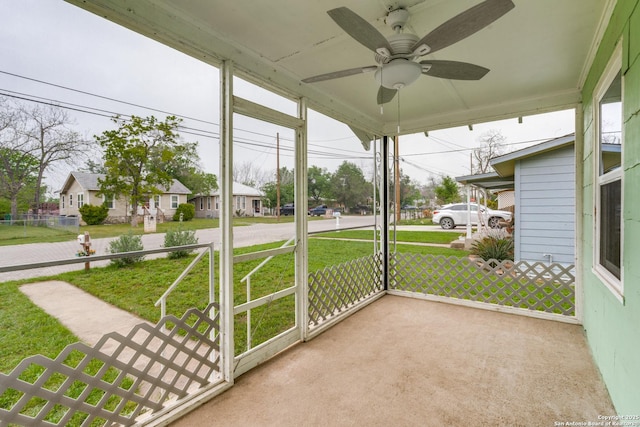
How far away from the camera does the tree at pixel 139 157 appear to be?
1581 mm

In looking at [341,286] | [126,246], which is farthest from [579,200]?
[126,246]

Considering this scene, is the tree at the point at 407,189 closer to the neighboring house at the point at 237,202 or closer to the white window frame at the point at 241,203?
the neighboring house at the point at 237,202

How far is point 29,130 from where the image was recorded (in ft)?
4.34

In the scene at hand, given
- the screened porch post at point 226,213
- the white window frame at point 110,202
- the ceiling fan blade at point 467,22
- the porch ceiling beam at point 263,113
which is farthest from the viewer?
the porch ceiling beam at point 263,113

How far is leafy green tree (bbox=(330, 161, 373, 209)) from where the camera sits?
11.4 feet

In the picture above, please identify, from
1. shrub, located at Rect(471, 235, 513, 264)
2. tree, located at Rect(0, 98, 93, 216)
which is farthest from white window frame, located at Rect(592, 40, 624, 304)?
shrub, located at Rect(471, 235, 513, 264)

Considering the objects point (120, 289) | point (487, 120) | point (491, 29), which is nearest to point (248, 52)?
point (491, 29)

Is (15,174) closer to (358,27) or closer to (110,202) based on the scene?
(110,202)

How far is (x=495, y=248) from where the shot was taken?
559 cm

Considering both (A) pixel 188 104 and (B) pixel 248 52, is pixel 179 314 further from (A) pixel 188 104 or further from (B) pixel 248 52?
(B) pixel 248 52

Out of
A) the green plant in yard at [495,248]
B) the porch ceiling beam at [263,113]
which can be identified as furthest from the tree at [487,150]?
the porch ceiling beam at [263,113]

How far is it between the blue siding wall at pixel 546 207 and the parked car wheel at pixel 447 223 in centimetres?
379

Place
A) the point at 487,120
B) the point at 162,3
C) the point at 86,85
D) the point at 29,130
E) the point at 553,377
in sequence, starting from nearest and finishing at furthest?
1. the point at 29,130
2. the point at 86,85
3. the point at 162,3
4. the point at 553,377
5. the point at 487,120

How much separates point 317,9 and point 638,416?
8.82ft
